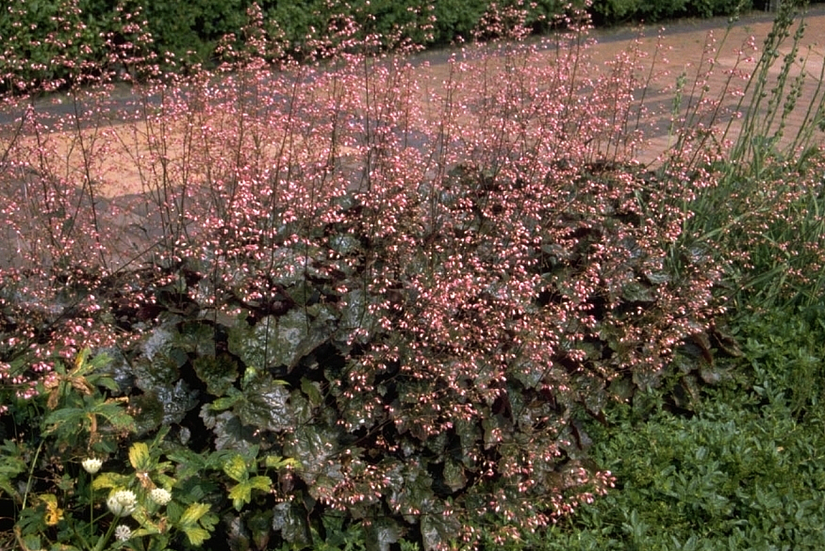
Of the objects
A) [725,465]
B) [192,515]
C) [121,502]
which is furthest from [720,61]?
[121,502]

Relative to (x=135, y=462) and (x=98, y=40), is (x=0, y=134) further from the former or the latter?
(x=98, y=40)

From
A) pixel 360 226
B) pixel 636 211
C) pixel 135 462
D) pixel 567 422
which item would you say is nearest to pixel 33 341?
pixel 135 462

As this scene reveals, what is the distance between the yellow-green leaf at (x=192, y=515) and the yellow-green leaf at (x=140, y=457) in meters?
0.16

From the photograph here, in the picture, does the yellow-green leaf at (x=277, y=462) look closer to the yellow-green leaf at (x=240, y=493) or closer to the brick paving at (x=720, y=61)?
the yellow-green leaf at (x=240, y=493)

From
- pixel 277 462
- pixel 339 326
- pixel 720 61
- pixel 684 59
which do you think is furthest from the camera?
pixel 720 61

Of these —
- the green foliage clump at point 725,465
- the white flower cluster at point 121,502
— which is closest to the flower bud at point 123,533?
the white flower cluster at point 121,502

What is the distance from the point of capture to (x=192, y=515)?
2.78 m

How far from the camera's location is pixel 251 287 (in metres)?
3.33

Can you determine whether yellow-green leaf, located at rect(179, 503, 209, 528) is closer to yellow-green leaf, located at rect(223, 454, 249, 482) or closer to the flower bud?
yellow-green leaf, located at rect(223, 454, 249, 482)

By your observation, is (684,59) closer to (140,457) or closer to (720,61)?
(720,61)

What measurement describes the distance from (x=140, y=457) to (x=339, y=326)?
30.3 inches

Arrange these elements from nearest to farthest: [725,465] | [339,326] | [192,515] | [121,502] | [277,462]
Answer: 1. [121,502]
2. [192,515]
3. [277,462]
4. [339,326]
5. [725,465]

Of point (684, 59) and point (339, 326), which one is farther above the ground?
point (339, 326)

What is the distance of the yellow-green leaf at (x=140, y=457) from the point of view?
2.77 metres
